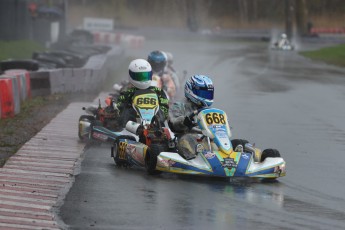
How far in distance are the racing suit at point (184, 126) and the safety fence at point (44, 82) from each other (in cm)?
443

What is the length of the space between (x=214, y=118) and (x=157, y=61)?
8.18 metres

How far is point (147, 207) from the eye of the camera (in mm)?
8398

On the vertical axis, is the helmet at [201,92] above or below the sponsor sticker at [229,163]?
above

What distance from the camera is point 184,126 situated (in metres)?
10.9

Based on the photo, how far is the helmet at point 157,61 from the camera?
60.6ft

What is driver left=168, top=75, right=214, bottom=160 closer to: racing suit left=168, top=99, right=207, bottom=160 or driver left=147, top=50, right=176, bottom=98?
racing suit left=168, top=99, right=207, bottom=160

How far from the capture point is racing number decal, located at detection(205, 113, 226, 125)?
10391 millimetres

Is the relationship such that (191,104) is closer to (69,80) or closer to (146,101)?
(146,101)

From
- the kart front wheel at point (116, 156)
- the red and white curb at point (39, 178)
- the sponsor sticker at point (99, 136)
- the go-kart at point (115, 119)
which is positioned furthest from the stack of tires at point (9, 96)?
the kart front wheel at point (116, 156)

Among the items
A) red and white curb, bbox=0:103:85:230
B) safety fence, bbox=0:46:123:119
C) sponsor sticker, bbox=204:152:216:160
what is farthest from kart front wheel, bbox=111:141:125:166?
safety fence, bbox=0:46:123:119

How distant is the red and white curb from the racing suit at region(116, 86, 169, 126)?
27.5 inches

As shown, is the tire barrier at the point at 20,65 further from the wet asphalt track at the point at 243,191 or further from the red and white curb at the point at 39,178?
the red and white curb at the point at 39,178

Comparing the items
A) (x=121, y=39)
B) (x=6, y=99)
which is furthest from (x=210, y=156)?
(x=121, y=39)

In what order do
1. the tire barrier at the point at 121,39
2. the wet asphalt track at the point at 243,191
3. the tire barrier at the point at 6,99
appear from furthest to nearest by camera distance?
the tire barrier at the point at 121,39 < the tire barrier at the point at 6,99 < the wet asphalt track at the point at 243,191
